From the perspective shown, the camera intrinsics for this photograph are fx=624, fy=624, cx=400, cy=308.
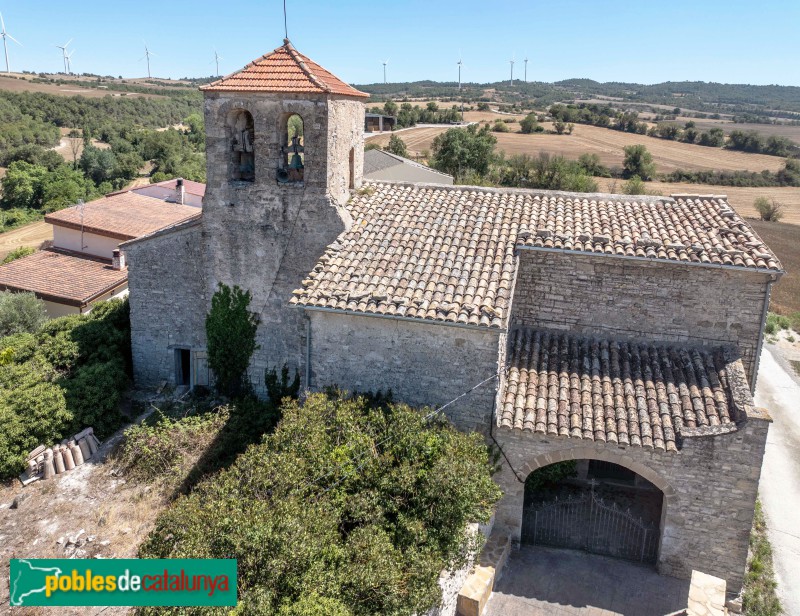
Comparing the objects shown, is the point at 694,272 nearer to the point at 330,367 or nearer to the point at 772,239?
the point at 330,367

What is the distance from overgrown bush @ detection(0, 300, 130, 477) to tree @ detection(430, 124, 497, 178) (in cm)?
3444

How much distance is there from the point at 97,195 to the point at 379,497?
52457mm

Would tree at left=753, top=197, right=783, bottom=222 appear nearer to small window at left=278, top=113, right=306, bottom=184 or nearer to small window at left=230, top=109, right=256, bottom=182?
small window at left=278, top=113, right=306, bottom=184

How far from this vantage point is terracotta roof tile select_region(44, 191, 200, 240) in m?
25.7

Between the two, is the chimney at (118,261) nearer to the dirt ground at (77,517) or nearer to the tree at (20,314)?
the tree at (20,314)

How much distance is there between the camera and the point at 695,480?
Answer: 10.5 metres

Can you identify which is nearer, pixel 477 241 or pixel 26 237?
pixel 477 241

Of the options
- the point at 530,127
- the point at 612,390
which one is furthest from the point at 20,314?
the point at 530,127

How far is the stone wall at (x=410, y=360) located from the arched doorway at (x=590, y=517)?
2437mm

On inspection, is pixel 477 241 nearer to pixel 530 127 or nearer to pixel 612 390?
pixel 612 390

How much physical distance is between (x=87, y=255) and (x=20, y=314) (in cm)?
647

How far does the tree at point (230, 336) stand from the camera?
1442 centimetres

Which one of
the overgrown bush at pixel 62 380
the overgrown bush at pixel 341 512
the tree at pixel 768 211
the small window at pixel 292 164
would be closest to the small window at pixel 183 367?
the overgrown bush at pixel 62 380

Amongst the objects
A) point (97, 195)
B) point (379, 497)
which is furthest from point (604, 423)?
point (97, 195)
